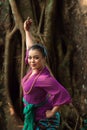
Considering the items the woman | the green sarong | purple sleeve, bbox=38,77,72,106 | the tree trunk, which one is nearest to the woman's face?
the woman

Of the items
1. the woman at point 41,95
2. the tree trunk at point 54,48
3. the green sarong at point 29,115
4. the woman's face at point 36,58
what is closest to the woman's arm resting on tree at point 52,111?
the woman at point 41,95

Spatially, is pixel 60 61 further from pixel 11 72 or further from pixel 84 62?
pixel 11 72

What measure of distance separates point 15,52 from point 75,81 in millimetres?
920

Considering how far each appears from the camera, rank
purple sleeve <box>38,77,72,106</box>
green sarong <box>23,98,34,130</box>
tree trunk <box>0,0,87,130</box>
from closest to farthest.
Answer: purple sleeve <box>38,77,72,106</box> → green sarong <box>23,98,34,130</box> → tree trunk <box>0,0,87,130</box>

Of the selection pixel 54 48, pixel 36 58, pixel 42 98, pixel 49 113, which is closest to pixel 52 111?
pixel 49 113

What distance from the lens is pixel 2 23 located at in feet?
15.5

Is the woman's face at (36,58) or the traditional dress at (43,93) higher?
the woman's face at (36,58)

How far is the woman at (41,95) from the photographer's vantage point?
2715 millimetres

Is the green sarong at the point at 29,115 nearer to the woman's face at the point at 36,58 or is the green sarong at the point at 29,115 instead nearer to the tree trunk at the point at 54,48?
the woman's face at the point at 36,58

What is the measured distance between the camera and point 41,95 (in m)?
2.82

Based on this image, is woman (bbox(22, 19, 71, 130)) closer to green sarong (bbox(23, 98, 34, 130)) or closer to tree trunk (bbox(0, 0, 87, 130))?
green sarong (bbox(23, 98, 34, 130))

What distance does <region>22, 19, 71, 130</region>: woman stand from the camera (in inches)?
107

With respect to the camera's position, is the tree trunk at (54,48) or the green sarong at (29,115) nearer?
the green sarong at (29,115)

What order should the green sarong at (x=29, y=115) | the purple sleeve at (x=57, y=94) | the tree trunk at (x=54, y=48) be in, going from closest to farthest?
the purple sleeve at (x=57, y=94) → the green sarong at (x=29, y=115) → the tree trunk at (x=54, y=48)
